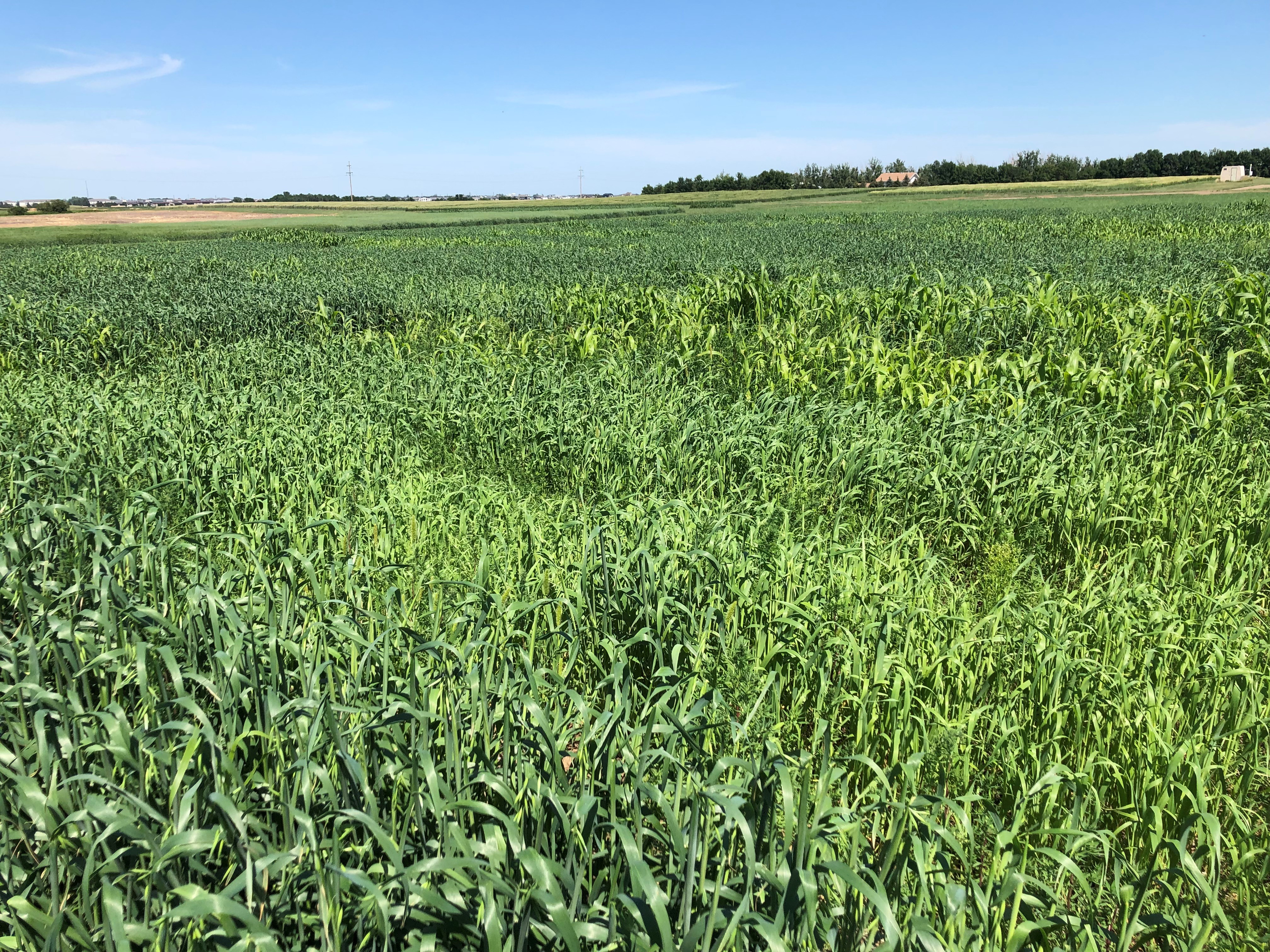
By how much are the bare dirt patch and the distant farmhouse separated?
269ft

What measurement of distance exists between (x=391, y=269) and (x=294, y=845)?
723 inches

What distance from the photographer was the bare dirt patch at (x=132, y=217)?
195 feet

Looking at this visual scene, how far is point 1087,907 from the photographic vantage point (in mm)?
2121

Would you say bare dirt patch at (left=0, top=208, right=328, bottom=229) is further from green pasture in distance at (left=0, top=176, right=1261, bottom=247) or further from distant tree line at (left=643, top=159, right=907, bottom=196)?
distant tree line at (left=643, top=159, right=907, bottom=196)

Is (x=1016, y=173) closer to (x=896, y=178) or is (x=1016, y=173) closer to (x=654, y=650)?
(x=896, y=178)

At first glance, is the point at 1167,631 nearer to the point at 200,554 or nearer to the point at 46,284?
the point at 200,554

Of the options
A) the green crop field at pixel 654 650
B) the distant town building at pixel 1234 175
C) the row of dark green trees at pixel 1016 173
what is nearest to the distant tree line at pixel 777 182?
the row of dark green trees at pixel 1016 173

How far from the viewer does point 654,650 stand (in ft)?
10.4

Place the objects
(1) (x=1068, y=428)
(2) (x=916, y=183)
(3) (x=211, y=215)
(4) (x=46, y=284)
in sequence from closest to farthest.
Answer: (1) (x=1068, y=428) → (4) (x=46, y=284) → (3) (x=211, y=215) → (2) (x=916, y=183)

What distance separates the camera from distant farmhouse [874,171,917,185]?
113688 mm

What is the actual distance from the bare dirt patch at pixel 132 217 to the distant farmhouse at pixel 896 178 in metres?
82.0

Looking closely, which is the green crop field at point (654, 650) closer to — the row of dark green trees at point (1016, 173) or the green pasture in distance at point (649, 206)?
the green pasture in distance at point (649, 206)

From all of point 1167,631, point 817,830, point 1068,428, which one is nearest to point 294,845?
point 817,830

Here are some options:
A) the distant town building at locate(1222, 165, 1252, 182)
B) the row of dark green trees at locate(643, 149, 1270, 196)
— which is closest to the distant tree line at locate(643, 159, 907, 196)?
the row of dark green trees at locate(643, 149, 1270, 196)
